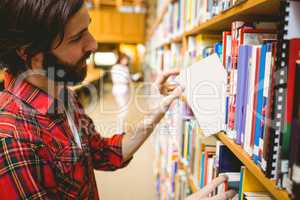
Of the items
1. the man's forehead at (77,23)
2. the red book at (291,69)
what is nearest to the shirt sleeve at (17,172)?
the man's forehead at (77,23)

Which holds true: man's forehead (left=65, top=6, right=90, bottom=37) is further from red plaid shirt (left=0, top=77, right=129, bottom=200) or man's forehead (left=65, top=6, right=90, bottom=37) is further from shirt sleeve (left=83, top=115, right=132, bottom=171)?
shirt sleeve (left=83, top=115, right=132, bottom=171)

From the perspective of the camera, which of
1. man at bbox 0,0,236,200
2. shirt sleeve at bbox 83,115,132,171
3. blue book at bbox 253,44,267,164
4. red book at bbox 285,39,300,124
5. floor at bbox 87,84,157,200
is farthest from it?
floor at bbox 87,84,157,200

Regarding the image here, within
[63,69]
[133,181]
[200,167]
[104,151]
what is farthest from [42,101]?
[133,181]

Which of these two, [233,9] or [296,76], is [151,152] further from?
[296,76]

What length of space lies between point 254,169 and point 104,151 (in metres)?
0.74

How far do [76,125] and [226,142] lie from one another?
0.58 metres

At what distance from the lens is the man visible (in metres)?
0.76

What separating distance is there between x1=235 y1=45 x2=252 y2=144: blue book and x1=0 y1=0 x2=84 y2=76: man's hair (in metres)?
0.55

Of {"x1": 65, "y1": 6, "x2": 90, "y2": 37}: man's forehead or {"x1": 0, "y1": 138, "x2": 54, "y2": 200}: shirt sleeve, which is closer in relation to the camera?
{"x1": 0, "y1": 138, "x2": 54, "y2": 200}: shirt sleeve

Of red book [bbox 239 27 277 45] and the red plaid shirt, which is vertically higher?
red book [bbox 239 27 277 45]

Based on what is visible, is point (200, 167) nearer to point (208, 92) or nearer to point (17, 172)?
point (208, 92)

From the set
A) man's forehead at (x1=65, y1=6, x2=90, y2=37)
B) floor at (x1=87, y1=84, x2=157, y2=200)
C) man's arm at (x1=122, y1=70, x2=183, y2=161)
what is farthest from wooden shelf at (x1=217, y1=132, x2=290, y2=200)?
floor at (x1=87, y1=84, x2=157, y2=200)

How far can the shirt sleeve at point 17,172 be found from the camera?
2.43 ft

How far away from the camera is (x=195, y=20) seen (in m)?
1.36
